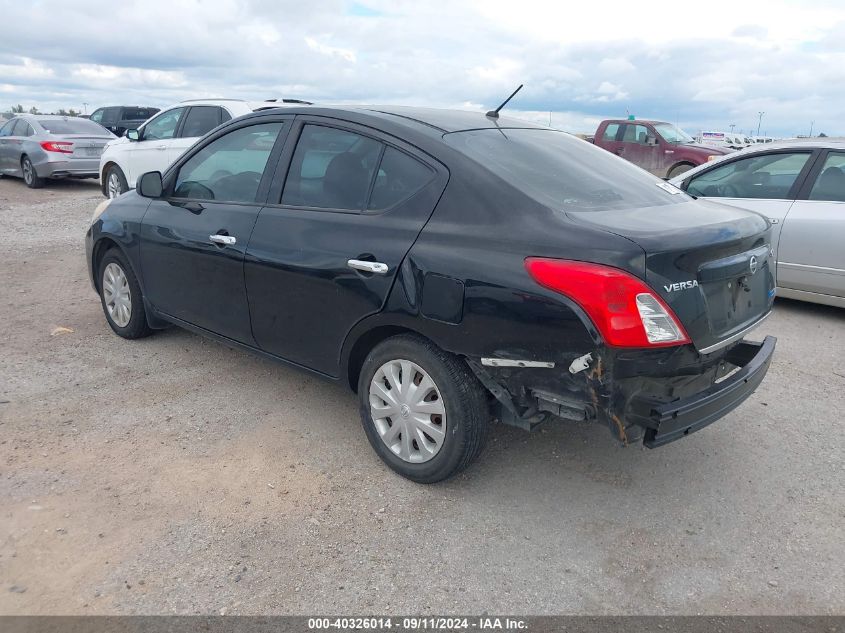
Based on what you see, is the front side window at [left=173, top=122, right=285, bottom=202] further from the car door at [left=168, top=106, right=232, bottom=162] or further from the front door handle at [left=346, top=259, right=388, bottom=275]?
the car door at [left=168, top=106, right=232, bottom=162]

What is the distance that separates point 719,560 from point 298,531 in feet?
5.82

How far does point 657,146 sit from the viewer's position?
1585 centimetres

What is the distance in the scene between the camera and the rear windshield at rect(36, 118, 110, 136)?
47.5ft

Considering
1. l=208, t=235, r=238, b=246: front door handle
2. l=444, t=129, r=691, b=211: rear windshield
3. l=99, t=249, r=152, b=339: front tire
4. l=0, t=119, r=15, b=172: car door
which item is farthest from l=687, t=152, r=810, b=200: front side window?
l=0, t=119, r=15, b=172: car door

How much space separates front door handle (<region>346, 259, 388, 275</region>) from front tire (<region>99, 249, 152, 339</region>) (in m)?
2.30

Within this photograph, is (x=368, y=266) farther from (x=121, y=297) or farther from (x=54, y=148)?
(x=54, y=148)

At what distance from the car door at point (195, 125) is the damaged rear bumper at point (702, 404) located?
803cm

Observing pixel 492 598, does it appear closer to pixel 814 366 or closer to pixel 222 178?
pixel 222 178

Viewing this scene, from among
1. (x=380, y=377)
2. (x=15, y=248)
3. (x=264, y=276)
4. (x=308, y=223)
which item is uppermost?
(x=308, y=223)

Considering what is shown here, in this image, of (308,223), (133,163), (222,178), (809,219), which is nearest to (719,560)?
(308,223)

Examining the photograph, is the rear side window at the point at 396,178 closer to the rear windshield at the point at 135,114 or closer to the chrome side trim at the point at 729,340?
the chrome side trim at the point at 729,340

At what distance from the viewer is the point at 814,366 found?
509 centimetres

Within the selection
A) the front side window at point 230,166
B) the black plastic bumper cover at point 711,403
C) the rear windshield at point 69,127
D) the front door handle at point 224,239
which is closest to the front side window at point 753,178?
the black plastic bumper cover at point 711,403

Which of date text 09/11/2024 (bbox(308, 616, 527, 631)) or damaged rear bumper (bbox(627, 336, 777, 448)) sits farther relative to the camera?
damaged rear bumper (bbox(627, 336, 777, 448))
